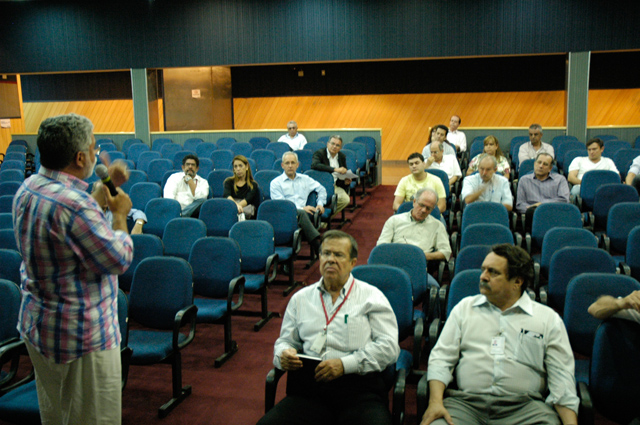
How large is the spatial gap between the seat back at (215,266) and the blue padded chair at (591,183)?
392 centimetres

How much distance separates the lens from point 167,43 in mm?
11469

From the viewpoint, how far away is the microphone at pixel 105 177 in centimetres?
183

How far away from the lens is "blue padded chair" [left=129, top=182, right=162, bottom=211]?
6289 mm

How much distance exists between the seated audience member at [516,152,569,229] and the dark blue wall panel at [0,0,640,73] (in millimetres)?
5210

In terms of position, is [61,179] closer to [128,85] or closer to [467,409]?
[467,409]

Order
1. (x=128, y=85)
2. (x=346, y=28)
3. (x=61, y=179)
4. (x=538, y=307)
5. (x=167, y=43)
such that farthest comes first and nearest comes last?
(x=128, y=85)
(x=167, y=43)
(x=346, y=28)
(x=538, y=307)
(x=61, y=179)

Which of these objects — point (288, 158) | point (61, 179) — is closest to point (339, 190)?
point (288, 158)

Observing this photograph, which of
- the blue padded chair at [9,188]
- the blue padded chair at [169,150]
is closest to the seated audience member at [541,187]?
the blue padded chair at [9,188]

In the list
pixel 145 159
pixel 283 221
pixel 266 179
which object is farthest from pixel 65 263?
pixel 145 159

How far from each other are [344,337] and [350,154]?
19.9 ft

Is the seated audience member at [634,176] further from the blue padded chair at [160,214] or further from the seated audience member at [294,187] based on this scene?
the blue padded chair at [160,214]

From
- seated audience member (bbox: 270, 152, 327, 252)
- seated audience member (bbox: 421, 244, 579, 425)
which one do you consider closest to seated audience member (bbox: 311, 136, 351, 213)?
seated audience member (bbox: 270, 152, 327, 252)

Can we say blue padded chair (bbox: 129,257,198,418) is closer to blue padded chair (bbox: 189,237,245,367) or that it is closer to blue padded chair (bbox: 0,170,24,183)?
blue padded chair (bbox: 189,237,245,367)

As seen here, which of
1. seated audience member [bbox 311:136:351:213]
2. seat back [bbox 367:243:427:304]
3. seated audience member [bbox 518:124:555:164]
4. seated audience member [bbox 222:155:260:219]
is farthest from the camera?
seated audience member [bbox 518:124:555:164]
